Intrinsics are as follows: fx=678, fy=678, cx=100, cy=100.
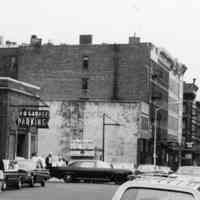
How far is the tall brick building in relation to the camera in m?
72.6

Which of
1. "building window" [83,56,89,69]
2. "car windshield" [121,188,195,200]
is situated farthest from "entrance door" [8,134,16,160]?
"car windshield" [121,188,195,200]

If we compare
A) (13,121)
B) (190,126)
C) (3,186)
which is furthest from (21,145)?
(190,126)

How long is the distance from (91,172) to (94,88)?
3606cm

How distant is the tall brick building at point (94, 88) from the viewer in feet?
238

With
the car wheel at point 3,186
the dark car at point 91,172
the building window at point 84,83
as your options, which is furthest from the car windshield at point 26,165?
the building window at point 84,83

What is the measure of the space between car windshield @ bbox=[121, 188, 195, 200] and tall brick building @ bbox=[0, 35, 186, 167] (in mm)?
64232

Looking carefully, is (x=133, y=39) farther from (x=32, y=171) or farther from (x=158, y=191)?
(x=158, y=191)

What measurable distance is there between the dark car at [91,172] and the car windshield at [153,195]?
106 feet

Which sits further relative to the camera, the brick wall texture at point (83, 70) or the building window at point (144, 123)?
the brick wall texture at point (83, 70)

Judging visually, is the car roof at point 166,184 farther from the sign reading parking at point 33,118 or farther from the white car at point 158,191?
the sign reading parking at point 33,118

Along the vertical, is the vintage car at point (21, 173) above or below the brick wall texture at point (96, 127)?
below

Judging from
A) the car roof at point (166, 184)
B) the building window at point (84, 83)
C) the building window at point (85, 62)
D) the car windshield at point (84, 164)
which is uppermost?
the building window at point (85, 62)

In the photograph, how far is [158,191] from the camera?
7.75 metres

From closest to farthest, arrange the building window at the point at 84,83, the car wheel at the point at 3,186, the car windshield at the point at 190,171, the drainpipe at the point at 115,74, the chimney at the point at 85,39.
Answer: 1. the car windshield at the point at 190,171
2. the car wheel at the point at 3,186
3. the drainpipe at the point at 115,74
4. the building window at the point at 84,83
5. the chimney at the point at 85,39
